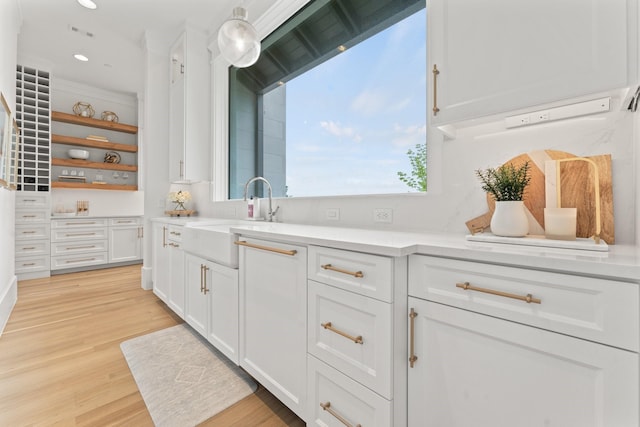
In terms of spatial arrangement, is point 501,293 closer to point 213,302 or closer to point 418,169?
point 418,169

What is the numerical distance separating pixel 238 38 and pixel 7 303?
3.25 metres

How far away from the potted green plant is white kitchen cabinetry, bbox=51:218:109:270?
5.49 m

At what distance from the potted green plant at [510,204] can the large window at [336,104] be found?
1.94 feet

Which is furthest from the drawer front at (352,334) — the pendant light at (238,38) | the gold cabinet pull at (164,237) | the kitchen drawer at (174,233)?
the gold cabinet pull at (164,237)

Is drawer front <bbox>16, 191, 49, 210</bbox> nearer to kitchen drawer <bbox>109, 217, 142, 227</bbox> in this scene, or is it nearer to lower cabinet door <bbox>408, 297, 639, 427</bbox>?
kitchen drawer <bbox>109, 217, 142, 227</bbox>

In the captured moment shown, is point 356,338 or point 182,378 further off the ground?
point 356,338

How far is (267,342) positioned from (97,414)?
3.10 ft

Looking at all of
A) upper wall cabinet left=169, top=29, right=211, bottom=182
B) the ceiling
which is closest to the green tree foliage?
the ceiling

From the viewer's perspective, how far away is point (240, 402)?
5.08ft

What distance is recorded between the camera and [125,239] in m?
4.81

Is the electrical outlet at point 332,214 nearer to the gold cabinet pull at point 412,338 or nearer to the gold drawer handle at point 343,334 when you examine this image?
the gold drawer handle at point 343,334

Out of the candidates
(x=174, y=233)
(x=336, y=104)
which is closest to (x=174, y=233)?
(x=174, y=233)

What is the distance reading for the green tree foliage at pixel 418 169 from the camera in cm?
169

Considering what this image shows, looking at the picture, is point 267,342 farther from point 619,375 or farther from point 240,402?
point 619,375
